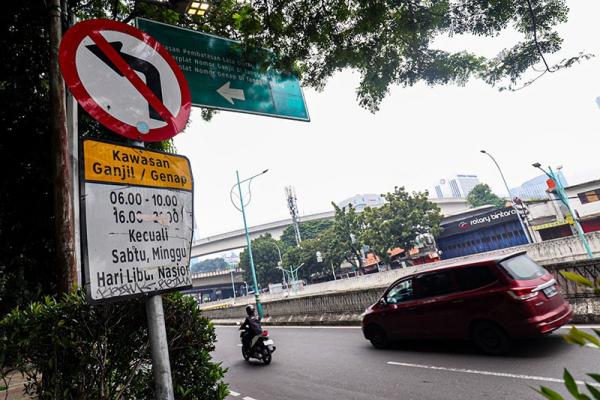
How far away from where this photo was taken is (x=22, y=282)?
6906 mm

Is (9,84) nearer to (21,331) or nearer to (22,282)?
(22,282)

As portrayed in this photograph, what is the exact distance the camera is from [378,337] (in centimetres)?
774

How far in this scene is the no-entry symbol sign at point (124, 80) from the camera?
1.68 meters

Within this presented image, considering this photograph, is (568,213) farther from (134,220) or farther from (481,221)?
(134,220)

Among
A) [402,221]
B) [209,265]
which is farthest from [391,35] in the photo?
[209,265]

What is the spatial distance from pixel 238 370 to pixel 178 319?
6.91 metres

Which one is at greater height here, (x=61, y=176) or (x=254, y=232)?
(x=254, y=232)

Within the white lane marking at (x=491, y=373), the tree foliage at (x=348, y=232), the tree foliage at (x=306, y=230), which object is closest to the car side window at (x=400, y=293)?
the white lane marking at (x=491, y=373)

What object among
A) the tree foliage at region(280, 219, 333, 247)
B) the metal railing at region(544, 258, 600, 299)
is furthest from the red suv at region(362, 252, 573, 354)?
the tree foliage at region(280, 219, 333, 247)

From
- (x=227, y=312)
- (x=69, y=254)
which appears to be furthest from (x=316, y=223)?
(x=69, y=254)

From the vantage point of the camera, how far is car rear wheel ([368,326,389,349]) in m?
7.61

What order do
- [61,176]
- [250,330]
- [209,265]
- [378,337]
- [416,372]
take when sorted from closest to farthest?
[61,176] → [416,372] → [378,337] → [250,330] → [209,265]

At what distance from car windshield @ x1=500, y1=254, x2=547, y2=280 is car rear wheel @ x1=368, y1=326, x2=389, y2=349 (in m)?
3.13

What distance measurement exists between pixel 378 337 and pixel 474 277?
2845mm
